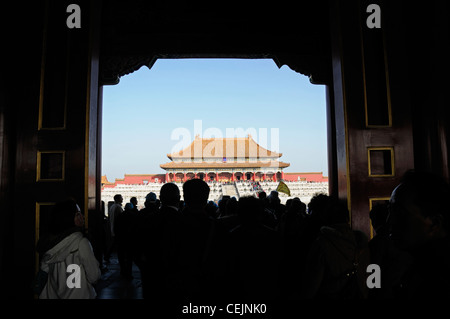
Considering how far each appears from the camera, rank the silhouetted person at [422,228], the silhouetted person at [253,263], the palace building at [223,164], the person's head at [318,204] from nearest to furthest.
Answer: the silhouetted person at [422,228]
the silhouetted person at [253,263]
the person's head at [318,204]
the palace building at [223,164]

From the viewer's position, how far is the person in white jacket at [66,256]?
1792 millimetres

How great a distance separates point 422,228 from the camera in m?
0.95

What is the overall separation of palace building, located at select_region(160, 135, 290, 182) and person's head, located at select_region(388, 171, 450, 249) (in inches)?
1245

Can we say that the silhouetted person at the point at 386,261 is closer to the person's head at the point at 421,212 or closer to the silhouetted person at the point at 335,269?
the silhouetted person at the point at 335,269

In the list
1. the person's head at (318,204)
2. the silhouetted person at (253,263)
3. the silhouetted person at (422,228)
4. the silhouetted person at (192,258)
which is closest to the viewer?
the silhouetted person at (422,228)

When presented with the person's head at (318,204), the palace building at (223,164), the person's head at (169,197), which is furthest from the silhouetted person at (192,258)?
the palace building at (223,164)

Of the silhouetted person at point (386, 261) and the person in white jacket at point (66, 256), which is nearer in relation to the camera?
the silhouetted person at point (386, 261)

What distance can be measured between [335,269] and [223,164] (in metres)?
31.0

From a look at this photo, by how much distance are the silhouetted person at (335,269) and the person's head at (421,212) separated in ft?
2.53

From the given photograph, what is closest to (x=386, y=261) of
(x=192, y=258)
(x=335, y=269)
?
(x=335, y=269)

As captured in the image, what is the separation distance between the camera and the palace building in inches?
1288

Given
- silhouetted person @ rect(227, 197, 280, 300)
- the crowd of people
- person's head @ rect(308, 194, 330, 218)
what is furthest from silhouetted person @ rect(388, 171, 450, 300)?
person's head @ rect(308, 194, 330, 218)

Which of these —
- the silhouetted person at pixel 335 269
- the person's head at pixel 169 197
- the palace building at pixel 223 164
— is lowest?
the silhouetted person at pixel 335 269

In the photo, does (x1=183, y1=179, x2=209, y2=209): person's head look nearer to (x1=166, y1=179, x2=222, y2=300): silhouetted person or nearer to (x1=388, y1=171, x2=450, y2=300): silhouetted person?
(x1=166, y1=179, x2=222, y2=300): silhouetted person
